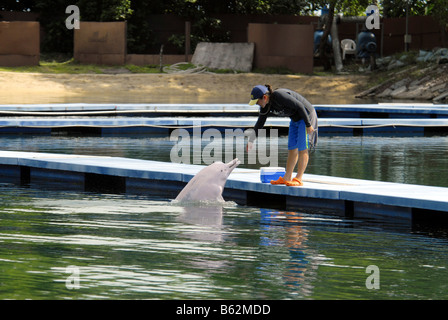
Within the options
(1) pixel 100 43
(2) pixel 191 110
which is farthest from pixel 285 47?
(2) pixel 191 110

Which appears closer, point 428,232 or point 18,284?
point 18,284

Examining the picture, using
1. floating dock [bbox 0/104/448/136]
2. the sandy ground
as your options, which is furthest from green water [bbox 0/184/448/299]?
the sandy ground

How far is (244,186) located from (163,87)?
21.7 meters

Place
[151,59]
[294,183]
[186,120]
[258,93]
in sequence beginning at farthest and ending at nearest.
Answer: [151,59] < [186,120] < [294,183] < [258,93]

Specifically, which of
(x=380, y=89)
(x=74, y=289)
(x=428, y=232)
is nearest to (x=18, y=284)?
(x=74, y=289)

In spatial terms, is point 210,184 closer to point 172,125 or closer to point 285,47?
point 172,125

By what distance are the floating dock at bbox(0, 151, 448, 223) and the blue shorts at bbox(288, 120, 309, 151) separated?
1.53 ft

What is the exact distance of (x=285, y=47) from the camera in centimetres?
3500

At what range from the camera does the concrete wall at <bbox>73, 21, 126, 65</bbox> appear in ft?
111

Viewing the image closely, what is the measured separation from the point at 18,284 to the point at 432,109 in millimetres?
16777

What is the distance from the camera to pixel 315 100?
2919 centimetres

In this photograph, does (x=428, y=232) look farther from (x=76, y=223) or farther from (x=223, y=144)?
(x=223, y=144)

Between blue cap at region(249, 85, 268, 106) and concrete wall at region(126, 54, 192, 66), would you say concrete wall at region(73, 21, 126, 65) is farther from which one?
blue cap at region(249, 85, 268, 106)

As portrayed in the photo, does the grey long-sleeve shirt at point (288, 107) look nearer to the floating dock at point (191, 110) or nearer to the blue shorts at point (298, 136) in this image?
the blue shorts at point (298, 136)
